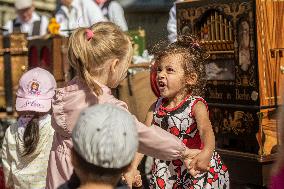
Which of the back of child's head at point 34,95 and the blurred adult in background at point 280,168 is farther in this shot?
the back of child's head at point 34,95

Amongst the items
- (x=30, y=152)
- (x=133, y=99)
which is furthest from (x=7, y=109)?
(x=30, y=152)

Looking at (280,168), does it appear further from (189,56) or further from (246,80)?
(246,80)

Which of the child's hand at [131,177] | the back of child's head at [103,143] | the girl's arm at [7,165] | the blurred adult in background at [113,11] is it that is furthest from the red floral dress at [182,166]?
the blurred adult in background at [113,11]

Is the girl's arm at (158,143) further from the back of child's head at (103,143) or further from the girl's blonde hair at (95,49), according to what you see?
the back of child's head at (103,143)

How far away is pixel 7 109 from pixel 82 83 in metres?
5.05

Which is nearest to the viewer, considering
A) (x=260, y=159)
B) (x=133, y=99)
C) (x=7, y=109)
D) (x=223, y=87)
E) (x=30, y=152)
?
(x=30, y=152)

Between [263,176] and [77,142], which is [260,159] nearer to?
[263,176]

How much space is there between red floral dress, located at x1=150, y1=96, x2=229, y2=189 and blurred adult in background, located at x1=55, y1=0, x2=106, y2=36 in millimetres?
5804

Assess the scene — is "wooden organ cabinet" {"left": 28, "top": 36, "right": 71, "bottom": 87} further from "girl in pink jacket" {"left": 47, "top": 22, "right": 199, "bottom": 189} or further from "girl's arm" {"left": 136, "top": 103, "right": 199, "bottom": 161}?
"girl's arm" {"left": 136, "top": 103, "right": 199, "bottom": 161}

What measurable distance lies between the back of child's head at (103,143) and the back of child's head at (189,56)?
222cm

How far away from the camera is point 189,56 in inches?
191

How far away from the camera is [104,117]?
259cm

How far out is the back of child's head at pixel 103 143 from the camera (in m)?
2.56

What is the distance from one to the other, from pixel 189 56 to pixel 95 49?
1305mm
